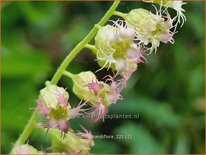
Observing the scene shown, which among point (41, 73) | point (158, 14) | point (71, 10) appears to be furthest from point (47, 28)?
point (158, 14)

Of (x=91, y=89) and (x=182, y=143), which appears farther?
(x=182, y=143)

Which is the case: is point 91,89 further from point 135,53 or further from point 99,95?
point 135,53

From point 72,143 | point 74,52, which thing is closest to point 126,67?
point 74,52

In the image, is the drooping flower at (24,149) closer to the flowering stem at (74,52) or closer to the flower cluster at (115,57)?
the flowering stem at (74,52)

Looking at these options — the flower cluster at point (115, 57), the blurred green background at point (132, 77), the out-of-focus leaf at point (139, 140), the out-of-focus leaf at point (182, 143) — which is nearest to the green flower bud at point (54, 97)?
the flower cluster at point (115, 57)

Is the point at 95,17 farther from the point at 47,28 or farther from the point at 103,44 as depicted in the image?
the point at 103,44
